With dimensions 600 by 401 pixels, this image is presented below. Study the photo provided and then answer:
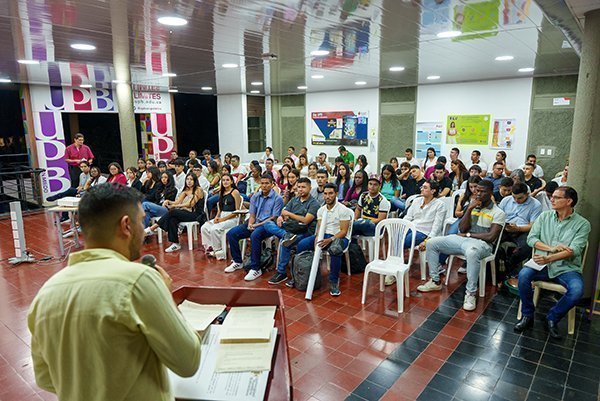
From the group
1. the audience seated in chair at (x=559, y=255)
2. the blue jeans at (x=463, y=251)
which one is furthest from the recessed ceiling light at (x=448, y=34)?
the blue jeans at (x=463, y=251)

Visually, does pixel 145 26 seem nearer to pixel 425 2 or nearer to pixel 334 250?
pixel 425 2

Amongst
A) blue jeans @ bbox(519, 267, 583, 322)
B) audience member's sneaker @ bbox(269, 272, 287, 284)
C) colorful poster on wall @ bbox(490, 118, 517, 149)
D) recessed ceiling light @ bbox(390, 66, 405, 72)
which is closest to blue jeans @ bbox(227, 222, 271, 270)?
audience member's sneaker @ bbox(269, 272, 287, 284)

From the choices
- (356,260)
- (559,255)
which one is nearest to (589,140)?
(559,255)

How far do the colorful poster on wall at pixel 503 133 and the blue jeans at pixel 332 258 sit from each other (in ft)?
21.0

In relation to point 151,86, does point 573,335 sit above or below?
below

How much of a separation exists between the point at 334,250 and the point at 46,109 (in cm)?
855

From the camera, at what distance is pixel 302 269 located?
180 inches

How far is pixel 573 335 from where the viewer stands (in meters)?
3.58

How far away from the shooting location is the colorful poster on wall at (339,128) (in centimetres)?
1150

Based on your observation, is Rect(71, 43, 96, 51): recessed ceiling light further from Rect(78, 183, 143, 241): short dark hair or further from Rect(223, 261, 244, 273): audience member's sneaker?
Rect(78, 183, 143, 241): short dark hair

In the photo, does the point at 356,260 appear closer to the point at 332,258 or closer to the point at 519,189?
the point at 332,258

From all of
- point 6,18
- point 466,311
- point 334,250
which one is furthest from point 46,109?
point 466,311

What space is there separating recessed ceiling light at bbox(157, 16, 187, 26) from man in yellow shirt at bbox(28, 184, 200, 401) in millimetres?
3332

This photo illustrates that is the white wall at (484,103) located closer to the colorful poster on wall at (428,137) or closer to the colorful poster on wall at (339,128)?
the colorful poster on wall at (428,137)
